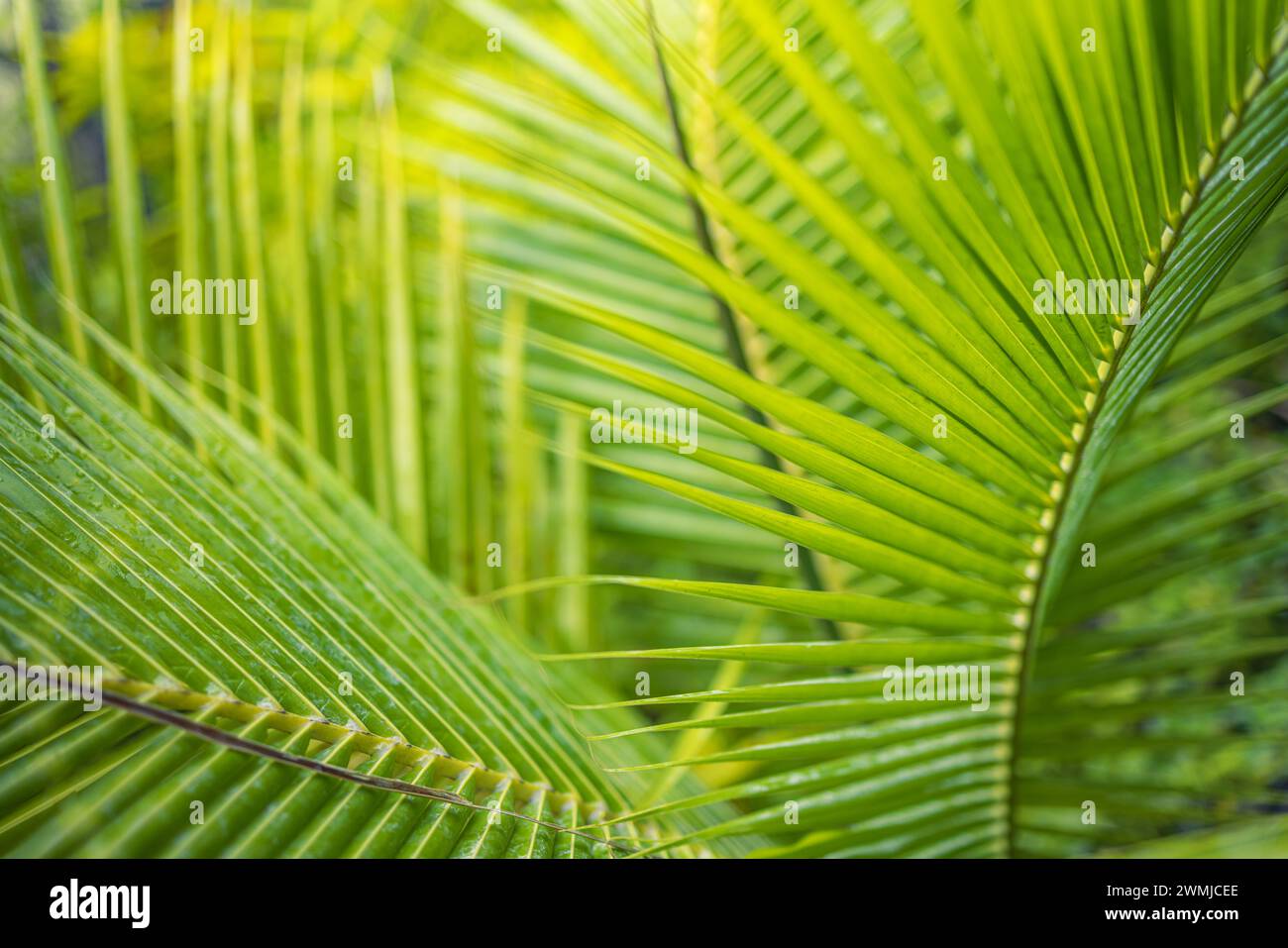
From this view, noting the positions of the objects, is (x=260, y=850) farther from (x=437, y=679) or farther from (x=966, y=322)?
(x=966, y=322)

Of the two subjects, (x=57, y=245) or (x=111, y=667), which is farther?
(x=57, y=245)

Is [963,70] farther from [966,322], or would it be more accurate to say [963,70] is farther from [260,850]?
[260,850]

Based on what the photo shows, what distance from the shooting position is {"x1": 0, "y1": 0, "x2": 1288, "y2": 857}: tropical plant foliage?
1.44 ft

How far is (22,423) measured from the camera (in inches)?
18.5

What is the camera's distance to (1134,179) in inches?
17.6

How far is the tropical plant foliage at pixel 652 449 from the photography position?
438 millimetres

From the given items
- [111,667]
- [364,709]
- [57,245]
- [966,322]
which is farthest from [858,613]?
[57,245]

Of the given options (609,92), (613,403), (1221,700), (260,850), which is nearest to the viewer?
(260,850)

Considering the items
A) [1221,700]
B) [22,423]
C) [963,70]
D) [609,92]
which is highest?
[609,92]

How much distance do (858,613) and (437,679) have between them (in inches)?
10.3

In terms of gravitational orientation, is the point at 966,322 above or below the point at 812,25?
below

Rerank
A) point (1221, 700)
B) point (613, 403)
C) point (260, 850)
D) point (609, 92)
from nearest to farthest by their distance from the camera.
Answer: point (260, 850) → point (1221, 700) → point (609, 92) → point (613, 403)

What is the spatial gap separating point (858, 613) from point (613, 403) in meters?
0.52

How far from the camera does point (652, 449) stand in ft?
3.34
